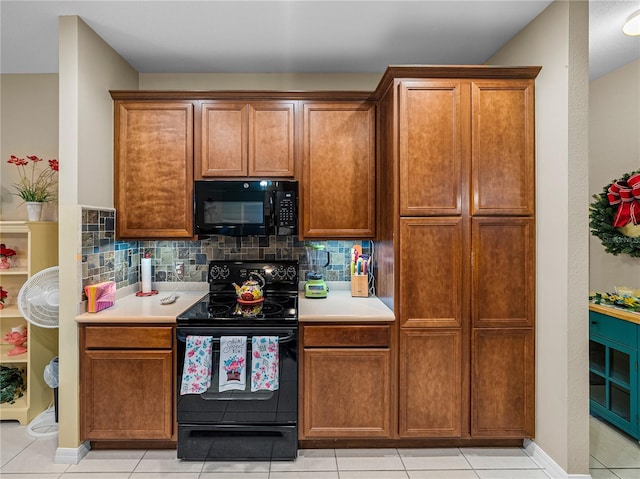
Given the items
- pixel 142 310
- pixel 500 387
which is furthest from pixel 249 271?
pixel 500 387

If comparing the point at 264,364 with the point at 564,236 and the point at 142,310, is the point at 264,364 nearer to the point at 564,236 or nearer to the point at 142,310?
the point at 142,310

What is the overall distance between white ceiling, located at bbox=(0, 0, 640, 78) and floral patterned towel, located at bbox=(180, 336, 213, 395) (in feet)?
6.47

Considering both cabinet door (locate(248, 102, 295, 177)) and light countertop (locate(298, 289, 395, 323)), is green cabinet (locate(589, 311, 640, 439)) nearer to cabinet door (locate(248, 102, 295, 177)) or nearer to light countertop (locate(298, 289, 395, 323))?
light countertop (locate(298, 289, 395, 323))

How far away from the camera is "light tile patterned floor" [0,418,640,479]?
6.81 ft

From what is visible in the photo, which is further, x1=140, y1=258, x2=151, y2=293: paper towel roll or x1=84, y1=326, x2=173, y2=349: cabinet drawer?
x1=140, y1=258, x2=151, y2=293: paper towel roll

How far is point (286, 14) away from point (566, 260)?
2.15 m

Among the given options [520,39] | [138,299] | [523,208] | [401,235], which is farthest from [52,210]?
[520,39]

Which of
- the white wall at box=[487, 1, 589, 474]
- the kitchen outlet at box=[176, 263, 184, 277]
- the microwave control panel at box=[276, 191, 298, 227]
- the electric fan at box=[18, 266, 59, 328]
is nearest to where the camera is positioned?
the white wall at box=[487, 1, 589, 474]

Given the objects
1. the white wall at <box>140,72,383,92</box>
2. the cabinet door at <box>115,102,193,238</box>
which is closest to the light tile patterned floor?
the cabinet door at <box>115,102,193,238</box>

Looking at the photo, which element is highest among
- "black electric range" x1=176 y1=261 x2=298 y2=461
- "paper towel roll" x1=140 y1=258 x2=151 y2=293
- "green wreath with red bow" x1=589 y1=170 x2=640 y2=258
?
"green wreath with red bow" x1=589 y1=170 x2=640 y2=258

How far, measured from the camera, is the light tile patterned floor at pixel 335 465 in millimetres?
2074

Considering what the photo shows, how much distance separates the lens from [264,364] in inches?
84.4

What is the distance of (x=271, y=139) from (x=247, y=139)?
0.57ft

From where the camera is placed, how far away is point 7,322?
9.53 ft
